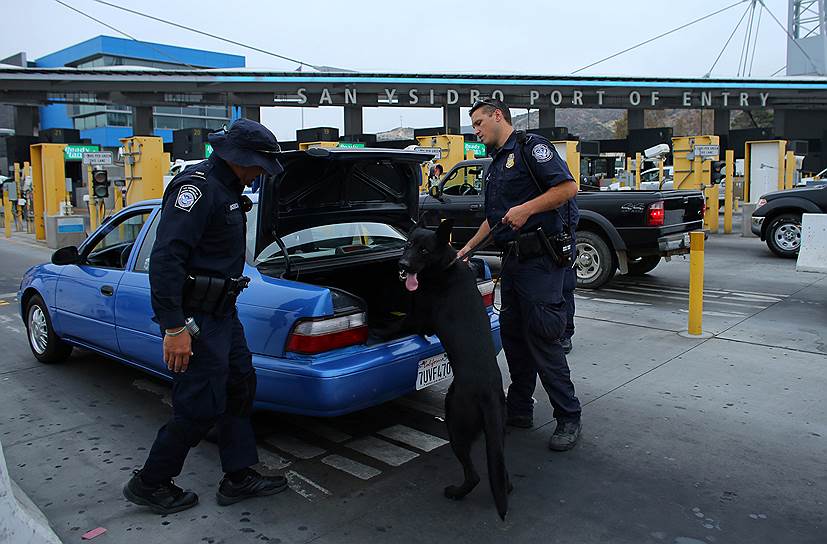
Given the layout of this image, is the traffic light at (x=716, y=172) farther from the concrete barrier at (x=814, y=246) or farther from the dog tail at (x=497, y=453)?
the dog tail at (x=497, y=453)

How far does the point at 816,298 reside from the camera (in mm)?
8703

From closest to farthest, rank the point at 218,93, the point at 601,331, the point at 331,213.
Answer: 1. the point at 331,213
2. the point at 601,331
3. the point at 218,93

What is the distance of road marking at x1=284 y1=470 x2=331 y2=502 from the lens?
3.61m

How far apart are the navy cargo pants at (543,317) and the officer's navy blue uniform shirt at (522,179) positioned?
8.3 inches

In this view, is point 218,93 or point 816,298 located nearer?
point 816,298

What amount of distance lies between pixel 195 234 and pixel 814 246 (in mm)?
7039

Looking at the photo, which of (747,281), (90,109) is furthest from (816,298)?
(90,109)

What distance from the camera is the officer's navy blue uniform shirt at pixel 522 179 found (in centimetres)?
401


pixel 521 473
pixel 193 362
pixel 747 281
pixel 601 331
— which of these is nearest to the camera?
pixel 193 362

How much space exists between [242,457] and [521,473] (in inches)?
59.8

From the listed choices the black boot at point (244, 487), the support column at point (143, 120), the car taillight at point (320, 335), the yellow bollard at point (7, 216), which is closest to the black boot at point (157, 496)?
the black boot at point (244, 487)

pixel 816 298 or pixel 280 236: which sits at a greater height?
pixel 280 236

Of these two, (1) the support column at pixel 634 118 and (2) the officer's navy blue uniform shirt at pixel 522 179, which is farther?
(1) the support column at pixel 634 118

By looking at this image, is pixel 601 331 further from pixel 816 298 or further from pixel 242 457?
pixel 242 457
